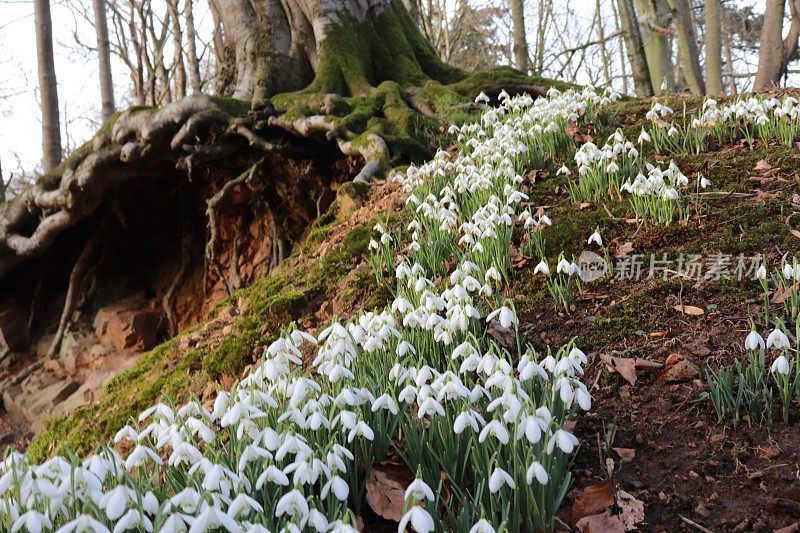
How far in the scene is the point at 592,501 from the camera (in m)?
1.62

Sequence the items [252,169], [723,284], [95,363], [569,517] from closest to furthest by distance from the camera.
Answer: [569,517]
[723,284]
[252,169]
[95,363]

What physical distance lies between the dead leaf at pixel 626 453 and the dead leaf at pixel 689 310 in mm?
861

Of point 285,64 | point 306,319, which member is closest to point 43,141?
point 285,64

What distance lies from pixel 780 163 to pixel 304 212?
411 cm

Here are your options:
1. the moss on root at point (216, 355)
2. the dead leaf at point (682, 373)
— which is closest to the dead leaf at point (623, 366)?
the dead leaf at point (682, 373)

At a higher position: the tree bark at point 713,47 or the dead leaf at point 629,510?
the tree bark at point 713,47

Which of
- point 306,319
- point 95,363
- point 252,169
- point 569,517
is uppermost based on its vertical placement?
point 252,169

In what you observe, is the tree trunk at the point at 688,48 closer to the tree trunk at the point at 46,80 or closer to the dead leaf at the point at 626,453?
the dead leaf at the point at 626,453

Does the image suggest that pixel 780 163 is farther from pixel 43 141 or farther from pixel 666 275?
pixel 43 141

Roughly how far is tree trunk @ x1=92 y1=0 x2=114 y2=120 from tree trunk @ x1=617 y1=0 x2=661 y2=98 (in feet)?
26.8

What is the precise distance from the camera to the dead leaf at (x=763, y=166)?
3.32 meters

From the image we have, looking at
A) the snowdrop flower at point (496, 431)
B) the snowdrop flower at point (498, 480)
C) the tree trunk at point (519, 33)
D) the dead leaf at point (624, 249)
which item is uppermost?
the tree trunk at point (519, 33)

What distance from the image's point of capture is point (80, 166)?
5.80 metres

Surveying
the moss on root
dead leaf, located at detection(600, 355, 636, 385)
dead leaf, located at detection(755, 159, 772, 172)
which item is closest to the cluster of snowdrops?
dead leaf, located at detection(600, 355, 636, 385)
